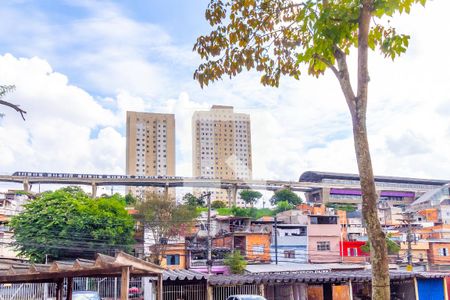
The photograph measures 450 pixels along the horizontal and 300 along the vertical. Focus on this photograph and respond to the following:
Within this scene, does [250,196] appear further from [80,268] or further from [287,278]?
[80,268]

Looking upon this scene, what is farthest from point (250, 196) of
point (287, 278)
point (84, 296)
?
point (84, 296)

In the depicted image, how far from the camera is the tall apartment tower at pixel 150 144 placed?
100375 millimetres

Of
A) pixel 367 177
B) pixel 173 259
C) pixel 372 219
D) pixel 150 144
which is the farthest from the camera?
pixel 150 144

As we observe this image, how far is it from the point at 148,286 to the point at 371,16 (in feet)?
63.8

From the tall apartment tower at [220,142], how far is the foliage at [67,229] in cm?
4183

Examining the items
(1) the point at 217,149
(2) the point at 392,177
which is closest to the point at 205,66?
(1) the point at 217,149

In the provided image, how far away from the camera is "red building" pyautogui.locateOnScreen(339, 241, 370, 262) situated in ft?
150

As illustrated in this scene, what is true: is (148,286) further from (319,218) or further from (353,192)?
(353,192)

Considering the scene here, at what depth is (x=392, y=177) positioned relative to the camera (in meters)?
119

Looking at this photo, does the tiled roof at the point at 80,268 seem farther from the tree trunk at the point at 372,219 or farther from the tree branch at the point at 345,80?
the tree branch at the point at 345,80

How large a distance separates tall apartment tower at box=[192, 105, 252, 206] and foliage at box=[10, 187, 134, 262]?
1647 inches

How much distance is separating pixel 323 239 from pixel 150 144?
6123 cm

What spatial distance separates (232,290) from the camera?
21.7m

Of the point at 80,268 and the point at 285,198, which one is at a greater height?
the point at 285,198
